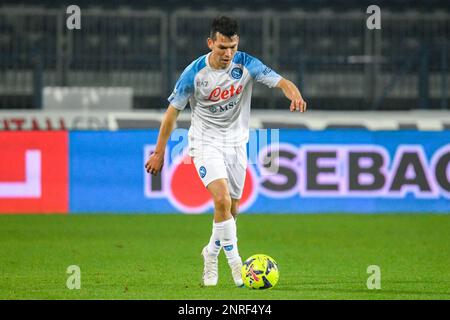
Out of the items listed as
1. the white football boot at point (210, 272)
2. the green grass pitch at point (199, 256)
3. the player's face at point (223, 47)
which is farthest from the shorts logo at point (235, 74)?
the green grass pitch at point (199, 256)

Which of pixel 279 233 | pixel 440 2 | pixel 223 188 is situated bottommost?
pixel 279 233

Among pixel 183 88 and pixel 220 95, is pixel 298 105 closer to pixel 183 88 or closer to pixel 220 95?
pixel 220 95

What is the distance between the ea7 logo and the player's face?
804 cm

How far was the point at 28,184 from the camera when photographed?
54.8 ft

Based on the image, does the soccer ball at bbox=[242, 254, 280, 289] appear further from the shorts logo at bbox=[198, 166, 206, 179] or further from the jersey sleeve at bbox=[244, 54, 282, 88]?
the jersey sleeve at bbox=[244, 54, 282, 88]

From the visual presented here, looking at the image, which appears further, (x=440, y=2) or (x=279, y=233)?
(x=440, y=2)

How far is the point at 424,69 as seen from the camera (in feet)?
62.6

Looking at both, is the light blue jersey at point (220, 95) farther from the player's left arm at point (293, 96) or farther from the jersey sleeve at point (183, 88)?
the player's left arm at point (293, 96)

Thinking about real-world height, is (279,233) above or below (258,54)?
below

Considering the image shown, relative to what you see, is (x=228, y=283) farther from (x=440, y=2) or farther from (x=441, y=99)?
(x=440, y=2)
